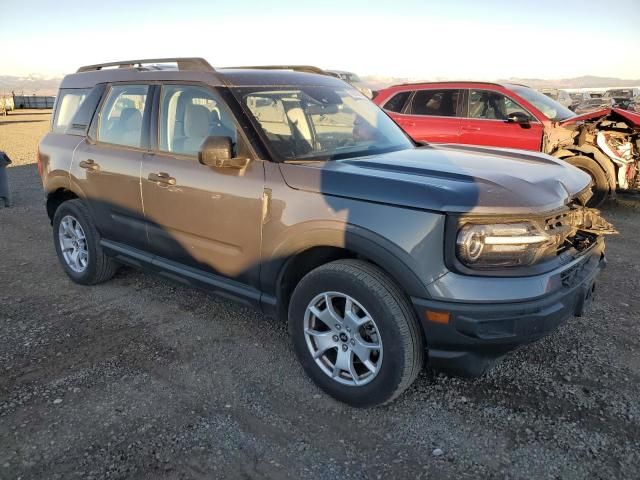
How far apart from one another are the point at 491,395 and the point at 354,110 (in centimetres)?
221

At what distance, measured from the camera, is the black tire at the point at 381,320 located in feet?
8.64

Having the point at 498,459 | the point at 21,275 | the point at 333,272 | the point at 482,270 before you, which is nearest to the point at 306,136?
the point at 333,272

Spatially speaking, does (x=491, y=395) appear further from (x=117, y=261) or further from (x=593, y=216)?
(x=117, y=261)

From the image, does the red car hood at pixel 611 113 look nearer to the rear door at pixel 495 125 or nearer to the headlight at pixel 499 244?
the rear door at pixel 495 125

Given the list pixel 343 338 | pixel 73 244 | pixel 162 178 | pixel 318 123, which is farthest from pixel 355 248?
pixel 73 244

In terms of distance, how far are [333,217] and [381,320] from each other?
60cm

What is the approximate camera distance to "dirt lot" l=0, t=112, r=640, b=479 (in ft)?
8.22

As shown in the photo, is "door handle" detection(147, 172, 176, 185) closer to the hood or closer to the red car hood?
the hood

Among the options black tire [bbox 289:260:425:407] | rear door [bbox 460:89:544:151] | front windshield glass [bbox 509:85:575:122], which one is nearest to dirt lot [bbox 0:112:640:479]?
black tire [bbox 289:260:425:407]

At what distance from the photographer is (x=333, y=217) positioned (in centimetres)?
279

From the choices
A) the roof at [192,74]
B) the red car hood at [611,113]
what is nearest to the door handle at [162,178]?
the roof at [192,74]

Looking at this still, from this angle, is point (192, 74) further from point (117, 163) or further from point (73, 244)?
point (73, 244)

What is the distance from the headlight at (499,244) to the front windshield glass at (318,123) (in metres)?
1.14

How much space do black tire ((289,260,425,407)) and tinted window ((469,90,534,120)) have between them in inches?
244
